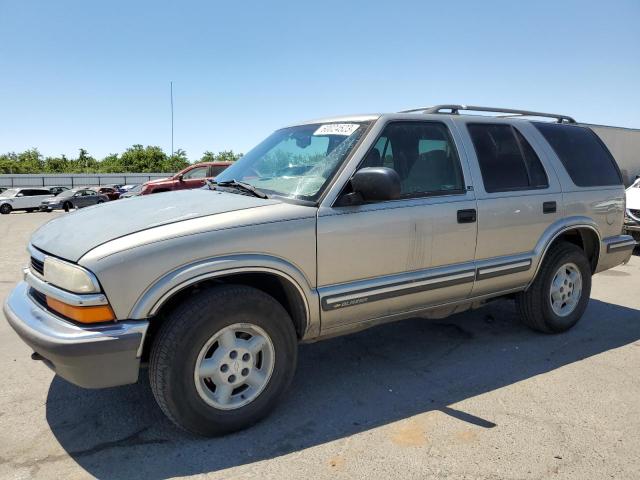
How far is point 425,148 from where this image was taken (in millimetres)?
3654

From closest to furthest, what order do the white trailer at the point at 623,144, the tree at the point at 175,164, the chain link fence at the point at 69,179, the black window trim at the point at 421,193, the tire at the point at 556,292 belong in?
1. the black window trim at the point at 421,193
2. the tire at the point at 556,292
3. the white trailer at the point at 623,144
4. the chain link fence at the point at 69,179
5. the tree at the point at 175,164

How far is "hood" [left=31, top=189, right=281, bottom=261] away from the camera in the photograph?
2.67 m

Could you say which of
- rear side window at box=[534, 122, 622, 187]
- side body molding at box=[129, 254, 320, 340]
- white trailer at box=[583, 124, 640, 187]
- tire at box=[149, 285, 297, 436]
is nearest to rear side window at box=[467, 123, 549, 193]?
rear side window at box=[534, 122, 622, 187]

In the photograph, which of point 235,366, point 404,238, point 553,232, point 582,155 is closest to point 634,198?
point 582,155

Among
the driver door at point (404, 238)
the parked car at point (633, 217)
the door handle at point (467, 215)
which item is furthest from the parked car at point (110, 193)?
the door handle at point (467, 215)

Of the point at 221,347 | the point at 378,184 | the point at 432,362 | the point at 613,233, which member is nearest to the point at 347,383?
the point at 432,362

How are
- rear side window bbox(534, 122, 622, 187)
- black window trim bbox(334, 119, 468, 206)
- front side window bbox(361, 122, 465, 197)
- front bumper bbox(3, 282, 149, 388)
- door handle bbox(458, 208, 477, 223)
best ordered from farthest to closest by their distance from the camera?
rear side window bbox(534, 122, 622, 187) → door handle bbox(458, 208, 477, 223) → front side window bbox(361, 122, 465, 197) → black window trim bbox(334, 119, 468, 206) → front bumper bbox(3, 282, 149, 388)

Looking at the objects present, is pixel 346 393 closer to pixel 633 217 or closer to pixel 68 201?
pixel 633 217

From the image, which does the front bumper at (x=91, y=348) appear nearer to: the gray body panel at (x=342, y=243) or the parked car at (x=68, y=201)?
the gray body panel at (x=342, y=243)

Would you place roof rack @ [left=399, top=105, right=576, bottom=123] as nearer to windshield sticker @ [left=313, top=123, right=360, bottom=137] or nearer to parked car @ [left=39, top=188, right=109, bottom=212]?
windshield sticker @ [left=313, top=123, right=360, bottom=137]

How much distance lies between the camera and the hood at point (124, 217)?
267cm

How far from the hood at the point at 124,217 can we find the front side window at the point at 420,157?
93 cm

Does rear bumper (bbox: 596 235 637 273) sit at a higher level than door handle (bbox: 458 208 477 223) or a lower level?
lower

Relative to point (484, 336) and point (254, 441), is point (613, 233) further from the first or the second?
point (254, 441)
